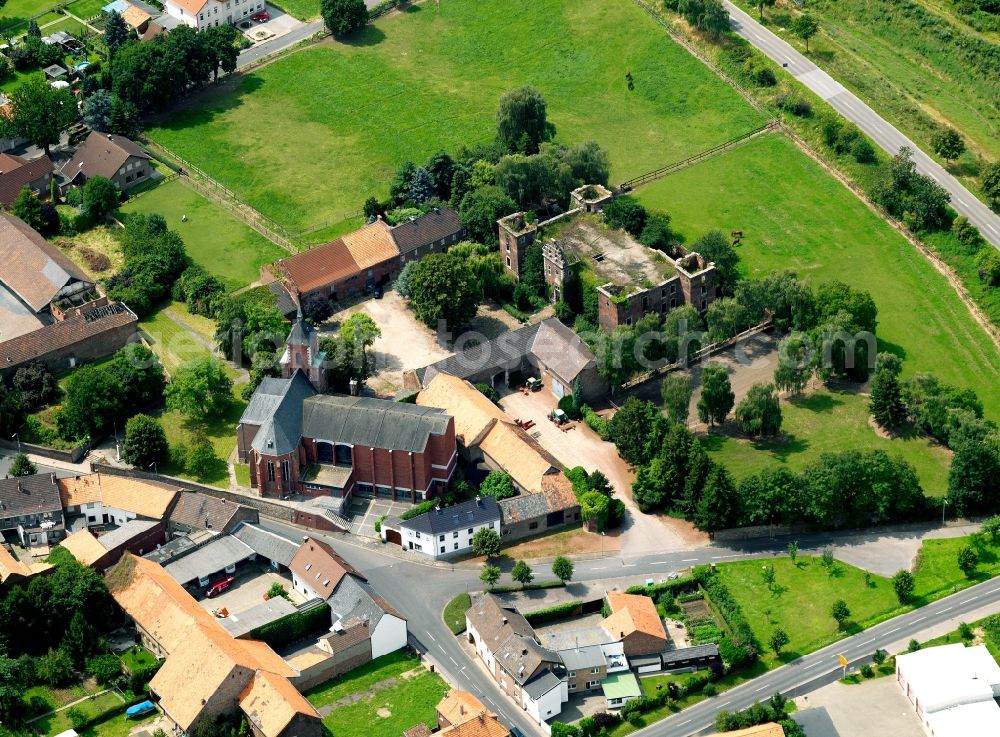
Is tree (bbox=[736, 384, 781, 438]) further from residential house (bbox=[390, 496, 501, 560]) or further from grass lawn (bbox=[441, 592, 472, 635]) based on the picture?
grass lawn (bbox=[441, 592, 472, 635])

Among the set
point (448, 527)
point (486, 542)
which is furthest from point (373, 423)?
point (486, 542)

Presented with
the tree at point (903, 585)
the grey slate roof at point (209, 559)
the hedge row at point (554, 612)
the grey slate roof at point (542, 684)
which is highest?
the tree at point (903, 585)

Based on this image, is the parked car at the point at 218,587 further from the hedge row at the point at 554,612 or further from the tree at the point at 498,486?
the hedge row at the point at 554,612

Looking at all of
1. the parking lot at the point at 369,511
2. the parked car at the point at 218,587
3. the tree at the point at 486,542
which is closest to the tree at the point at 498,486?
the tree at the point at 486,542

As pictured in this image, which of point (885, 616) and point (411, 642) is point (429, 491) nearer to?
point (411, 642)

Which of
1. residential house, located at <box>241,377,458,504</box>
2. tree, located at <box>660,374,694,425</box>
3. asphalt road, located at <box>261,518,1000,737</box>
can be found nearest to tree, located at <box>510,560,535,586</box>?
asphalt road, located at <box>261,518,1000,737</box>

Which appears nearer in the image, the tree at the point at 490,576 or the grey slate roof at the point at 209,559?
the tree at the point at 490,576

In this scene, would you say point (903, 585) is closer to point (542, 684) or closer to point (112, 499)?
point (542, 684)
